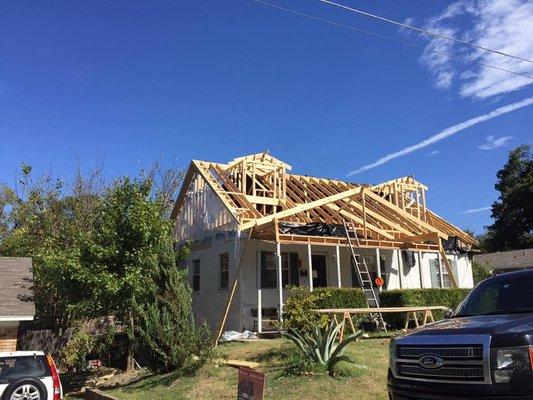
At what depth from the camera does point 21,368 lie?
10781mm

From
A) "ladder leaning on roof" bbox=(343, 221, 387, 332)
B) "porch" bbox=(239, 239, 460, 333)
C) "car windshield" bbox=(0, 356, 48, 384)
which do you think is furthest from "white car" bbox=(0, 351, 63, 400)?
"ladder leaning on roof" bbox=(343, 221, 387, 332)

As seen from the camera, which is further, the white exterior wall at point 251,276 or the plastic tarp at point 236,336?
the white exterior wall at point 251,276

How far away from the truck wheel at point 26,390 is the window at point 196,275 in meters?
11.1

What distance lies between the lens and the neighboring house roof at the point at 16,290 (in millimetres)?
15633

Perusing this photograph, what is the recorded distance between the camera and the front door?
2078 cm

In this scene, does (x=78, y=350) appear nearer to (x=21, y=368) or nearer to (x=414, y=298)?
(x=21, y=368)

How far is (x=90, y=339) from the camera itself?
58.0 feet

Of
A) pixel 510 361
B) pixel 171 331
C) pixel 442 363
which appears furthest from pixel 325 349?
pixel 510 361

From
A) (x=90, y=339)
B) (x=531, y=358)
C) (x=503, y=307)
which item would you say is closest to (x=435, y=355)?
(x=531, y=358)

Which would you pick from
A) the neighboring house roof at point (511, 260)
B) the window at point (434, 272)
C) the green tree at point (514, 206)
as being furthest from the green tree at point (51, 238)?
the green tree at point (514, 206)

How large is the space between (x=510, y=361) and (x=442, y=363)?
27.4 inches

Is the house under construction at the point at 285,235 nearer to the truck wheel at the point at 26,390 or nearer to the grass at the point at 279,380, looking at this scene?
the grass at the point at 279,380

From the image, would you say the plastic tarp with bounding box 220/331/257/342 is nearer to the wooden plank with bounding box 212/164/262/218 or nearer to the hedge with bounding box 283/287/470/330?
the hedge with bounding box 283/287/470/330

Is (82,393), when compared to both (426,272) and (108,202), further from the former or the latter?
(426,272)
